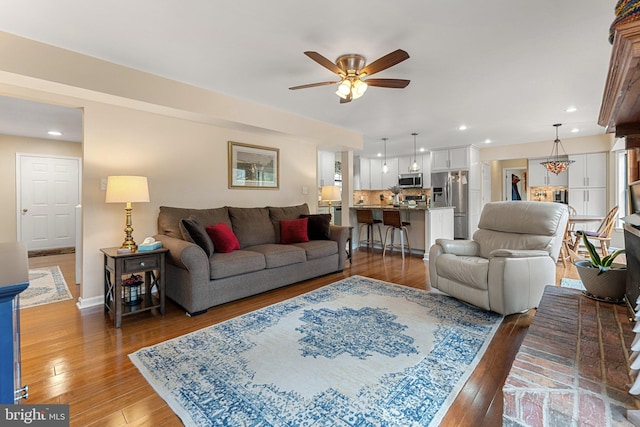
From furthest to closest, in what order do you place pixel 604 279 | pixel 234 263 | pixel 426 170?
pixel 426 170 < pixel 234 263 < pixel 604 279

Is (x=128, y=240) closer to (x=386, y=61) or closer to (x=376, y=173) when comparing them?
(x=386, y=61)

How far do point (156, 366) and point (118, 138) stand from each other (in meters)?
2.45

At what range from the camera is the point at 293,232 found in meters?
4.07

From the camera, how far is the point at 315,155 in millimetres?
5371

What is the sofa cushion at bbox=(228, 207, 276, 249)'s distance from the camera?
3805mm

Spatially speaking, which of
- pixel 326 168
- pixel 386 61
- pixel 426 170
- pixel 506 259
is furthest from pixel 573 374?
pixel 426 170

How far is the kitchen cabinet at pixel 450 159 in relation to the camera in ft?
22.7

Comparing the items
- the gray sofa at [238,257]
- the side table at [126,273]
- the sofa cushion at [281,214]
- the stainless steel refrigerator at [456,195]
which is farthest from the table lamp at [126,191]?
the stainless steel refrigerator at [456,195]

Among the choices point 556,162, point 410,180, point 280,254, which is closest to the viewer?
point 280,254

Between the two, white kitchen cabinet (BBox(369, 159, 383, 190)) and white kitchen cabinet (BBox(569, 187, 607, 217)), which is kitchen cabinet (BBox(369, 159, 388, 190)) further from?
white kitchen cabinet (BBox(569, 187, 607, 217))

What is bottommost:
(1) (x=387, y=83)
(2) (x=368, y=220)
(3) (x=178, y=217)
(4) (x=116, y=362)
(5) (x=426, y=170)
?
(4) (x=116, y=362)

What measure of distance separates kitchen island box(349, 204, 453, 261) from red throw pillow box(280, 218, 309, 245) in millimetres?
1908

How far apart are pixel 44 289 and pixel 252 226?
2569 millimetres

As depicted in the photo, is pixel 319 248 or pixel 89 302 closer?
pixel 89 302
